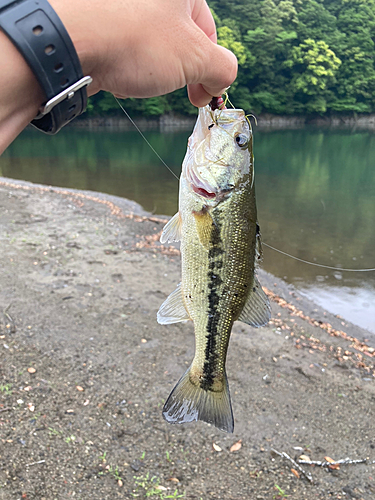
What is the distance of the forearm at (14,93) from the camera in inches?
48.3

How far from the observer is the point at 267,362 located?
19.0ft

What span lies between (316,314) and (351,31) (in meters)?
64.3

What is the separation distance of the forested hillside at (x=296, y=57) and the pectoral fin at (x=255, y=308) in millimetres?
41445

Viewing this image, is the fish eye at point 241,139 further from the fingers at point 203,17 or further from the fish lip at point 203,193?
the fingers at point 203,17

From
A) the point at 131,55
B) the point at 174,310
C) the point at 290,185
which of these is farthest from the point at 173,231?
the point at 290,185

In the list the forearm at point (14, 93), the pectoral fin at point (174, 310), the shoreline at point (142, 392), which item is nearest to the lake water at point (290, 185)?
the shoreline at point (142, 392)

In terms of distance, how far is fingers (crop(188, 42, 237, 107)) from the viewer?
1.80 m

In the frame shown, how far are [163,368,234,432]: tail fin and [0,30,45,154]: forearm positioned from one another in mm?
1629

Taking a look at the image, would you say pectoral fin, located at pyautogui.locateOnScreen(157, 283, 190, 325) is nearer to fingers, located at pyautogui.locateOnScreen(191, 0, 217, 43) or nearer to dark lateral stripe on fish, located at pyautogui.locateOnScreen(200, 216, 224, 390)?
dark lateral stripe on fish, located at pyautogui.locateOnScreen(200, 216, 224, 390)

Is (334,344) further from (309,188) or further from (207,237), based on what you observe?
(309,188)

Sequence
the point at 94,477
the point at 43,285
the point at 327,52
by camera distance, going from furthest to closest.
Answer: the point at 327,52
the point at 43,285
the point at 94,477

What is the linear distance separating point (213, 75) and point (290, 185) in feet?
63.9

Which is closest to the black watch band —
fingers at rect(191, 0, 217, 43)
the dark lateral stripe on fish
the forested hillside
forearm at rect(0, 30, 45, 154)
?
forearm at rect(0, 30, 45, 154)

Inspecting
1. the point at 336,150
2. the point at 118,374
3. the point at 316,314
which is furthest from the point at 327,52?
the point at 118,374
